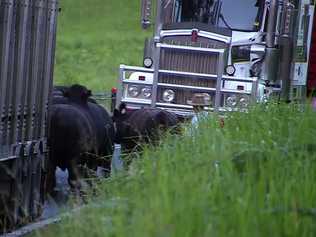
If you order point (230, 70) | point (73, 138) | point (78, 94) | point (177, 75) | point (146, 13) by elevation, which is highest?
point (146, 13)

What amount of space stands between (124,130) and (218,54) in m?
3.37

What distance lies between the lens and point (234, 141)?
312 inches

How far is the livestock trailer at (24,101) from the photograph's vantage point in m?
10.7

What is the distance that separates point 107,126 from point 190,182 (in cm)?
826

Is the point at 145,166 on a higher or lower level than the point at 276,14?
lower

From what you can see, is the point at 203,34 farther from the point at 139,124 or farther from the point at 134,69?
the point at 139,124

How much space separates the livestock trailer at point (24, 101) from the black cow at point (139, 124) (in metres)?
2.19

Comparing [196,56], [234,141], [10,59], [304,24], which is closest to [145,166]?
[234,141]

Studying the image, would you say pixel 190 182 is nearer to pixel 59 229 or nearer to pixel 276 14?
pixel 59 229

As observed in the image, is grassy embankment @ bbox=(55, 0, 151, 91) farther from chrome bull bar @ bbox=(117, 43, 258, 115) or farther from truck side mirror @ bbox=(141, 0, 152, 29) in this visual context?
chrome bull bar @ bbox=(117, 43, 258, 115)

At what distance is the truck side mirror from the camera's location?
18719mm

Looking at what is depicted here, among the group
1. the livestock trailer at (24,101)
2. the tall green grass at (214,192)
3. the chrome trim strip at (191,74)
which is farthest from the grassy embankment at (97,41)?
the tall green grass at (214,192)

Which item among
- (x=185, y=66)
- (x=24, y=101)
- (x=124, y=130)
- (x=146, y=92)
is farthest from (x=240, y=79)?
(x=24, y=101)

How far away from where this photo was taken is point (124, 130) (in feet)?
50.2
